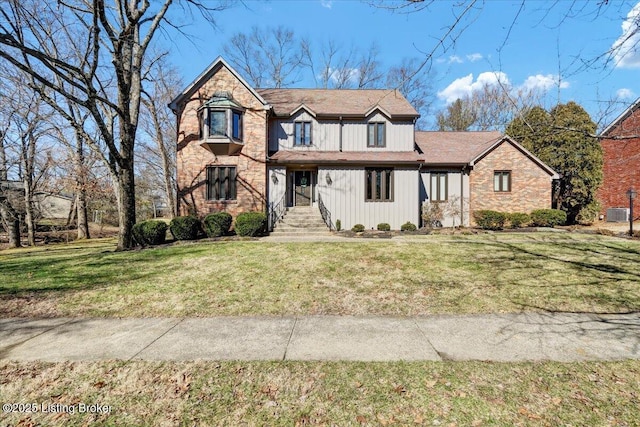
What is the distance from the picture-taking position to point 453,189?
17094 mm

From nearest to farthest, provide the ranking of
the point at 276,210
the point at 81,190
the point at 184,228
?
the point at 184,228 < the point at 276,210 < the point at 81,190

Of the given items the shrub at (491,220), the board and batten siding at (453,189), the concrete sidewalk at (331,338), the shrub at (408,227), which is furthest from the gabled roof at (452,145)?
the concrete sidewalk at (331,338)

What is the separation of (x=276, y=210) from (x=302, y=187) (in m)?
2.17

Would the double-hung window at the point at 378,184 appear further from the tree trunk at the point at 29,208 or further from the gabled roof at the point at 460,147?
the tree trunk at the point at 29,208

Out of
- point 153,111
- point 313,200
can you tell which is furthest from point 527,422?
point 153,111

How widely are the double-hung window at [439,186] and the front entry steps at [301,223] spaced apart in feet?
23.6

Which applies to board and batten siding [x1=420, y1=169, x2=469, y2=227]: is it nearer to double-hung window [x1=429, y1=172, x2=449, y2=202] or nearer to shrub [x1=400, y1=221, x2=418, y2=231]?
double-hung window [x1=429, y1=172, x2=449, y2=202]

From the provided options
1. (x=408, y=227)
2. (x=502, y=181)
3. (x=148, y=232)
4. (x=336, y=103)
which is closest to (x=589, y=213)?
(x=502, y=181)

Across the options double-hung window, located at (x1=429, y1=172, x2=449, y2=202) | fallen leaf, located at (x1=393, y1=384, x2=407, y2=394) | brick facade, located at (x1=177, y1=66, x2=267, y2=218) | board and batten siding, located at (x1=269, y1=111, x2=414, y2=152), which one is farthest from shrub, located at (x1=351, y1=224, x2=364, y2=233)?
fallen leaf, located at (x1=393, y1=384, x2=407, y2=394)

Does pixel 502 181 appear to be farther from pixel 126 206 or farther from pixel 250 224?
pixel 126 206

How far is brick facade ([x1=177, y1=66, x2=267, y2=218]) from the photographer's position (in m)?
15.3

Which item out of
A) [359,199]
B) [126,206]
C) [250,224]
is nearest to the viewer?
[126,206]

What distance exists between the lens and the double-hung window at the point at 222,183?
15.4 metres

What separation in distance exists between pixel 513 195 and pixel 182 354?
19098mm
